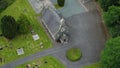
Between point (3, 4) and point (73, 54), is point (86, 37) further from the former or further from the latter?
point (3, 4)

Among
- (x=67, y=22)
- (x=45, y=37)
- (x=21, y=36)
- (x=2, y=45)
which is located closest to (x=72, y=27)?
(x=67, y=22)

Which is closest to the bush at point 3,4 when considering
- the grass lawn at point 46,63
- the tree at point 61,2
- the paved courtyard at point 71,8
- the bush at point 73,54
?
the paved courtyard at point 71,8

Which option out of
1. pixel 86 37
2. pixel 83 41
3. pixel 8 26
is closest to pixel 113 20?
pixel 86 37

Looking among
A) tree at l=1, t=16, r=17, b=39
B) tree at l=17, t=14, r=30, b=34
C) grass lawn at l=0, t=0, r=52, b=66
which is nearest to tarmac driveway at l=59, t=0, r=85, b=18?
grass lawn at l=0, t=0, r=52, b=66

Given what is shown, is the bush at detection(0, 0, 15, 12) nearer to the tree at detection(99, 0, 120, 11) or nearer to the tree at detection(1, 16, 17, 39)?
the tree at detection(1, 16, 17, 39)

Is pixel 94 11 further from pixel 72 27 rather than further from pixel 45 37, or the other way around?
pixel 45 37

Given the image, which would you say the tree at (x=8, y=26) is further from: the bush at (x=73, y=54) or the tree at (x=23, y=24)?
the bush at (x=73, y=54)
